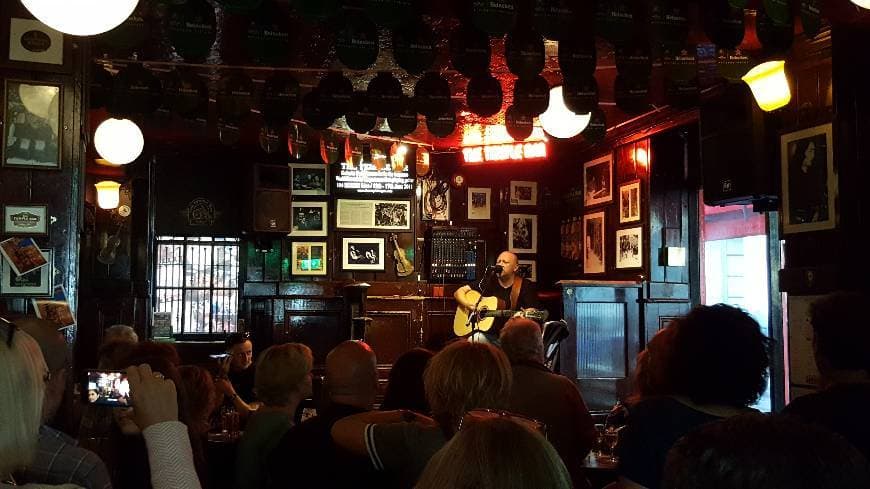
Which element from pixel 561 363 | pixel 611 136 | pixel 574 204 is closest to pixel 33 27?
pixel 561 363

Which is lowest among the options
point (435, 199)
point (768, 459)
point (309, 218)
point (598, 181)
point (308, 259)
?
point (768, 459)

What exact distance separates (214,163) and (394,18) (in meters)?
7.53

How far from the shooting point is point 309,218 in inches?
479

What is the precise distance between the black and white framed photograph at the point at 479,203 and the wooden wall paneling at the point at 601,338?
3.29 metres

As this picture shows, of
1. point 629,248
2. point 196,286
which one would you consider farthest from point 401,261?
point 629,248

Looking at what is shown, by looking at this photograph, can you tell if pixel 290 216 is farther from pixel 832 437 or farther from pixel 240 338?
pixel 832 437

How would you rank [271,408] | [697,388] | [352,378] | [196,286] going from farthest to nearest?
[196,286]
[271,408]
[352,378]
[697,388]

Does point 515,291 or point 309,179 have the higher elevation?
point 309,179

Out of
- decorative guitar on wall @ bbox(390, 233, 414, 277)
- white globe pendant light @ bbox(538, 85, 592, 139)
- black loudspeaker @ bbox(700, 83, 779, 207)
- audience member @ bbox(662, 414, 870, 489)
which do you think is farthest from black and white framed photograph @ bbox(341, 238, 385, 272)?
audience member @ bbox(662, 414, 870, 489)

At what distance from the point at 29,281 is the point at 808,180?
5080 mm

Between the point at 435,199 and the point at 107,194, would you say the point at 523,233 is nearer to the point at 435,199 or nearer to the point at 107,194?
the point at 435,199

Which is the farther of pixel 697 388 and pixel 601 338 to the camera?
pixel 601 338

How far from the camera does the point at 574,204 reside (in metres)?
12.0

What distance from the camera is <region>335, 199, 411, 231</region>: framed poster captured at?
481 inches
